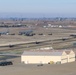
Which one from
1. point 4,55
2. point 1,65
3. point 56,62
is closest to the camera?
point 1,65

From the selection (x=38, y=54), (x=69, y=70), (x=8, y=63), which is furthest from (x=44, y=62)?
(x=69, y=70)

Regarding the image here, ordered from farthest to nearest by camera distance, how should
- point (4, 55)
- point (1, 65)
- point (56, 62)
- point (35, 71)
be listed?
1. point (4, 55)
2. point (56, 62)
3. point (1, 65)
4. point (35, 71)

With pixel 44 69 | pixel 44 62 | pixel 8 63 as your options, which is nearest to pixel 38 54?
pixel 44 62

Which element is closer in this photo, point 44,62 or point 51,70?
point 51,70

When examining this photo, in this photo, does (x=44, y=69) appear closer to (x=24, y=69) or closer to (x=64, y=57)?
(x=24, y=69)

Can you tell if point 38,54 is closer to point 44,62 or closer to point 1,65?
point 44,62

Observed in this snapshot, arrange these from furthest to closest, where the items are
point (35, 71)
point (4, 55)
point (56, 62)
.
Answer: point (4, 55)
point (56, 62)
point (35, 71)
